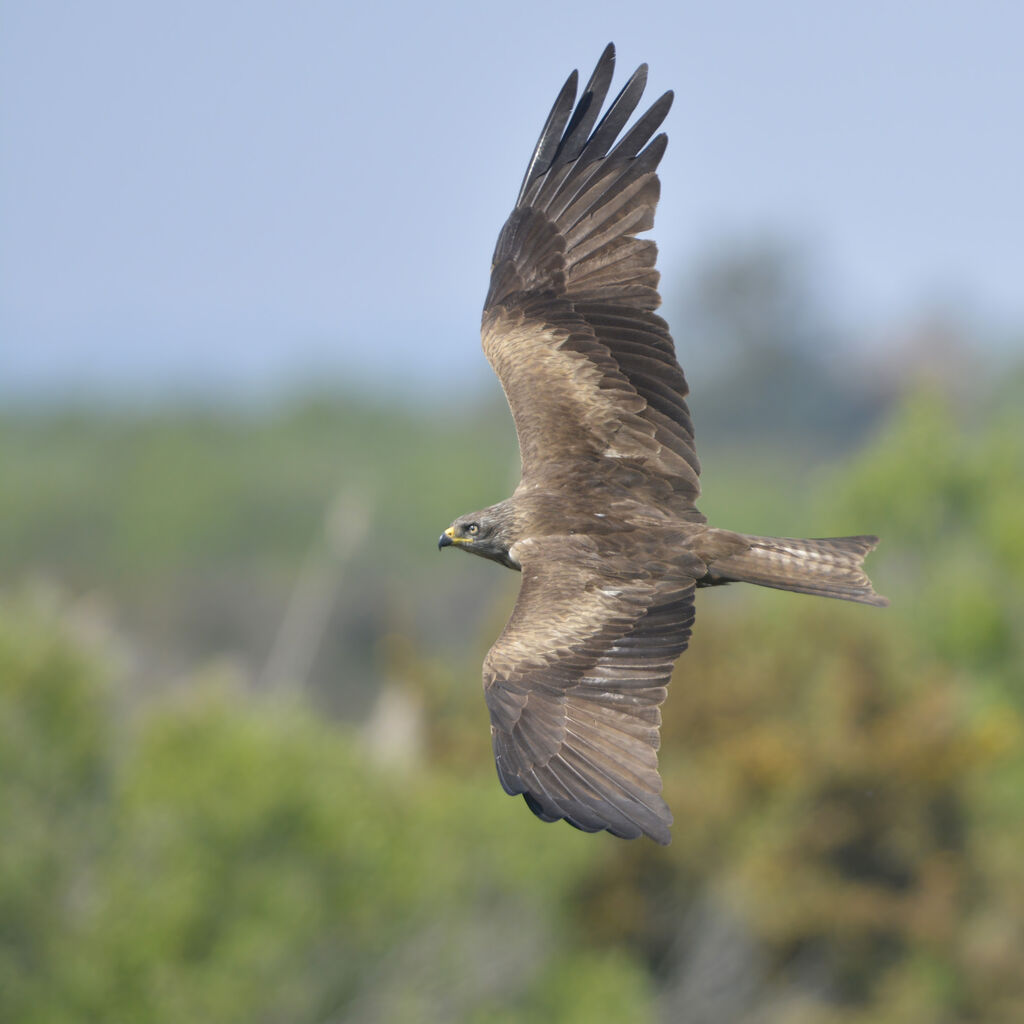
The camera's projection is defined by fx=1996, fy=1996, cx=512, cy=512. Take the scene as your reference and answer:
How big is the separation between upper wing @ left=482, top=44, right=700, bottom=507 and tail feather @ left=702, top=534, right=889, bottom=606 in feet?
2.27

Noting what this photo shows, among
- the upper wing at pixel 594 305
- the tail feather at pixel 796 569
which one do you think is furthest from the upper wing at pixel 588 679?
the upper wing at pixel 594 305

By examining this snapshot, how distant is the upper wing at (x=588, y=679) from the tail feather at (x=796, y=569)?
0.22 metres

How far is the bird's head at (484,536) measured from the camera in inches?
483

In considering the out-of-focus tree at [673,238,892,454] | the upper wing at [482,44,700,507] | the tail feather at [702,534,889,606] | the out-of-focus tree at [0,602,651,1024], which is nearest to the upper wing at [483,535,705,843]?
the tail feather at [702,534,889,606]

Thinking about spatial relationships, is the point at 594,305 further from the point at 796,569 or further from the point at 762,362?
the point at 762,362

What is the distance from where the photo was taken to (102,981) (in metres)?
32.2

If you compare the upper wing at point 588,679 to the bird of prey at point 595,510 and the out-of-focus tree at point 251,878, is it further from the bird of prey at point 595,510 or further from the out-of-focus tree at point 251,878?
the out-of-focus tree at point 251,878

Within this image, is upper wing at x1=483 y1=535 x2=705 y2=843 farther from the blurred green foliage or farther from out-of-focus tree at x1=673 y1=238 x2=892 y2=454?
out-of-focus tree at x1=673 y1=238 x2=892 y2=454

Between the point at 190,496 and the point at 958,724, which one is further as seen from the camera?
the point at 190,496

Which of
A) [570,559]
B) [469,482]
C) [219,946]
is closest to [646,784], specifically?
[570,559]

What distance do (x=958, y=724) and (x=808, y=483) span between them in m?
66.9

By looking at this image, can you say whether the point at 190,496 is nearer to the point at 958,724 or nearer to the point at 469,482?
the point at 469,482

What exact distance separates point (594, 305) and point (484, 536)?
1648 millimetres

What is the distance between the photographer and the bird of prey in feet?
35.7
